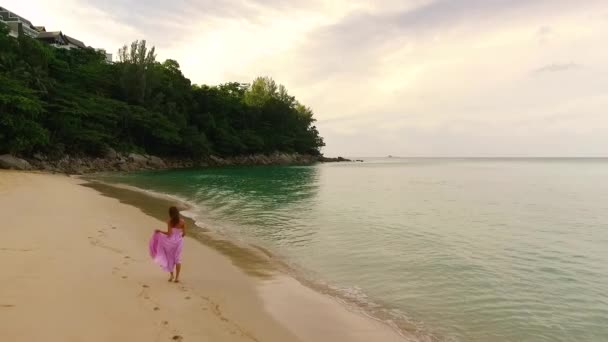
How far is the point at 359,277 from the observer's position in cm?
1019

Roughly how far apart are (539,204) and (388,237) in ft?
60.0

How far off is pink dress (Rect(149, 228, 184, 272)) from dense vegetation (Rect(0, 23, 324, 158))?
126ft

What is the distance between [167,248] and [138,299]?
5.01ft

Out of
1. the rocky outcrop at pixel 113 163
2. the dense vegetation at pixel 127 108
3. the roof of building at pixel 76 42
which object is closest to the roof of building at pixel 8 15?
the roof of building at pixel 76 42

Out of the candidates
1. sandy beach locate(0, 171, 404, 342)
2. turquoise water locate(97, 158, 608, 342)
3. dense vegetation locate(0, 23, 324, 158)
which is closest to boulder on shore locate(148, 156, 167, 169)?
dense vegetation locate(0, 23, 324, 158)

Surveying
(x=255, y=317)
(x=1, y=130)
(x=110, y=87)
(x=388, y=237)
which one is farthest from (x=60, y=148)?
(x=255, y=317)

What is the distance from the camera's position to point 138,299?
21.7 feet

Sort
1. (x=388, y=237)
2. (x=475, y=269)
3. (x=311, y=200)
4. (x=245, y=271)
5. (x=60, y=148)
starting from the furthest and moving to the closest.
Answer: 1. (x=60, y=148)
2. (x=311, y=200)
3. (x=388, y=237)
4. (x=475, y=269)
5. (x=245, y=271)

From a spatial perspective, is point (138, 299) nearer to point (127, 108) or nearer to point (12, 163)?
point (12, 163)

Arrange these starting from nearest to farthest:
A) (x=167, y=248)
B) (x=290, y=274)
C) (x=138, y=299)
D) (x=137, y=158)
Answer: (x=138, y=299) < (x=167, y=248) < (x=290, y=274) < (x=137, y=158)

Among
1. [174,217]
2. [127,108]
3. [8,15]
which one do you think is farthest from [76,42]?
[174,217]

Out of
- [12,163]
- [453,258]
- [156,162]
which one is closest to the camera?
[453,258]

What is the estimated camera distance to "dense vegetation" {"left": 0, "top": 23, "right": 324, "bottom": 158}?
136ft

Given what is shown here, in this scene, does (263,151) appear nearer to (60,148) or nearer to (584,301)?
(60,148)
